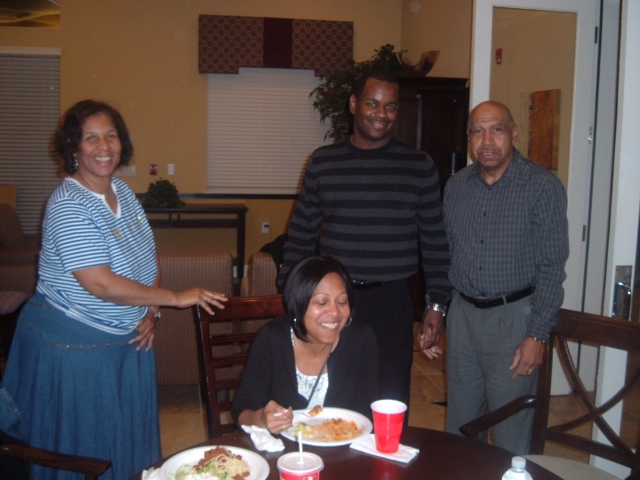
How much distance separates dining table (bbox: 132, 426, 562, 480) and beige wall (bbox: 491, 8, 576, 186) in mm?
2288

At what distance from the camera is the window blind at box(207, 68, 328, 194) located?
23.3 ft

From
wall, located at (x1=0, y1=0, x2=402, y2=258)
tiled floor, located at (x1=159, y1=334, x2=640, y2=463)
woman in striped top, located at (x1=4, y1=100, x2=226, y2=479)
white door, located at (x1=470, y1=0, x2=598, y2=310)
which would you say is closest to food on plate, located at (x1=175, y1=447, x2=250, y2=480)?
woman in striped top, located at (x1=4, y1=100, x2=226, y2=479)

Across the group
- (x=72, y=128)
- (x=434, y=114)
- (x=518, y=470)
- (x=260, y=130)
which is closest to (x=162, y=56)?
(x=260, y=130)

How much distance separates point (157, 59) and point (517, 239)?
5960 millimetres

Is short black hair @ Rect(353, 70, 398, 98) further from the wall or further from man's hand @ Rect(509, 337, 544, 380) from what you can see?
the wall

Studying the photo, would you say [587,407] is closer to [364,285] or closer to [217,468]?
[364,285]

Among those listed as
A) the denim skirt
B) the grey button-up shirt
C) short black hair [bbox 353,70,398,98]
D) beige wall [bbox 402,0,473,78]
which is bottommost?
the denim skirt

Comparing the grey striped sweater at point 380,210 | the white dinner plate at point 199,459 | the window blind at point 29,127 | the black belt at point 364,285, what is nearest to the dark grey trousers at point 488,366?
the grey striped sweater at point 380,210

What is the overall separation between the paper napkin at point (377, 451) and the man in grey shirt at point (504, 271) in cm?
81

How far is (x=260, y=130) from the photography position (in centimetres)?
724

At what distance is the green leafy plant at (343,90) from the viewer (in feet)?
18.9

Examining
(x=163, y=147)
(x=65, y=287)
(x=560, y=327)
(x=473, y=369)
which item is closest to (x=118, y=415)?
(x=65, y=287)

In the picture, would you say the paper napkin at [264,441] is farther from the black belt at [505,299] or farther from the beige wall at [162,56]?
the beige wall at [162,56]

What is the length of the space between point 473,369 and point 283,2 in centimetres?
600
